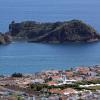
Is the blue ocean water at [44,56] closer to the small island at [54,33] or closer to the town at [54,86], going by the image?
the small island at [54,33]

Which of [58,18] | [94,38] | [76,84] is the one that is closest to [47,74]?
[76,84]

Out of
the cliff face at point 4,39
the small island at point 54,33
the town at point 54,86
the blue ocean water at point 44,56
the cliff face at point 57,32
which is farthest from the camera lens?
the cliff face at point 57,32

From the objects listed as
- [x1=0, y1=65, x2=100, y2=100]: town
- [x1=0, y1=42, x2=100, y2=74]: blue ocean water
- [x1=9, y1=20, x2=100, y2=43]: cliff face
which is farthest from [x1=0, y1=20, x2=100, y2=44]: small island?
[x1=0, y1=65, x2=100, y2=100]: town

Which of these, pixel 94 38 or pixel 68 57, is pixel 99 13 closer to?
pixel 94 38

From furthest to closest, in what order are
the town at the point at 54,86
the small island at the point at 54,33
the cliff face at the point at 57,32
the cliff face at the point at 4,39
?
the cliff face at the point at 57,32 < the small island at the point at 54,33 < the cliff face at the point at 4,39 < the town at the point at 54,86

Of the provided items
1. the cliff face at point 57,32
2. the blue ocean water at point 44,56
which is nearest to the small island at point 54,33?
the cliff face at point 57,32
